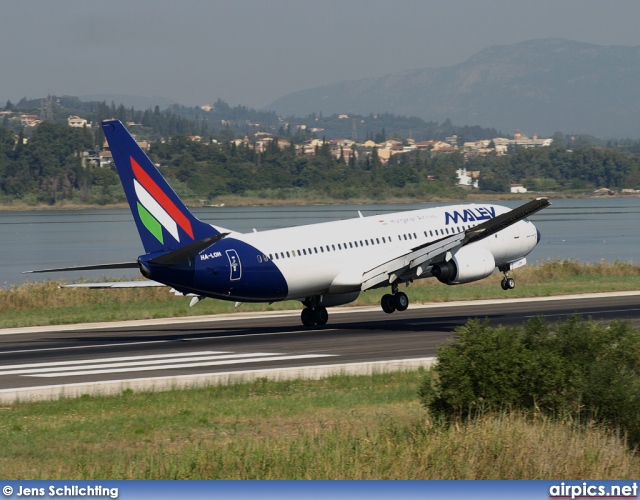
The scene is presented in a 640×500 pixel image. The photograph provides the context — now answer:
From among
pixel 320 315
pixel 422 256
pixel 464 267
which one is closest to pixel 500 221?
pixel 464 267

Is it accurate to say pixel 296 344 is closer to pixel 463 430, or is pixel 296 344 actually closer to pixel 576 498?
pixel 463 430

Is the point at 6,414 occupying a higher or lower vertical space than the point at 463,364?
lower

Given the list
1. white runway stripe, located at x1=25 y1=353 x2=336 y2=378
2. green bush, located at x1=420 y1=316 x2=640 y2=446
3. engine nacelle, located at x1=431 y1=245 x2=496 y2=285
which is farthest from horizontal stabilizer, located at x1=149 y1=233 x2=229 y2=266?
green bush, located at x1=420 y1=316 x2=640 y2=446

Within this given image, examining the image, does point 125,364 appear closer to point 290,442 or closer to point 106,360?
point 106,360

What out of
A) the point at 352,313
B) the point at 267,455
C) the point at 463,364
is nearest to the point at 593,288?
the point at 352,313

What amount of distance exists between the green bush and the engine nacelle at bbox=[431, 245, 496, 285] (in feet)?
64.9

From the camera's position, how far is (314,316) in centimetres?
3991

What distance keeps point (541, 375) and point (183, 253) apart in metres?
17.4

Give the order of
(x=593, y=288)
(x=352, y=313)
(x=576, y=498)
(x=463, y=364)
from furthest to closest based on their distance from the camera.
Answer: (x=593, y=288), (x=352, y=313), (x=463, y=364), (x=576, y=498)

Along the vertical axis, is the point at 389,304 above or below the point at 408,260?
below

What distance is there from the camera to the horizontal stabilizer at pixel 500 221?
3841 cm

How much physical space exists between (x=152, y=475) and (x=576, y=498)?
227 inches

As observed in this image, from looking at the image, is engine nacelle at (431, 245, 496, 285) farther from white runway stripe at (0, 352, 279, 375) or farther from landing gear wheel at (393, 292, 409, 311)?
white runway stripe at (0, 352, 279, 375)

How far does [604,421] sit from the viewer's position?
17188mm
